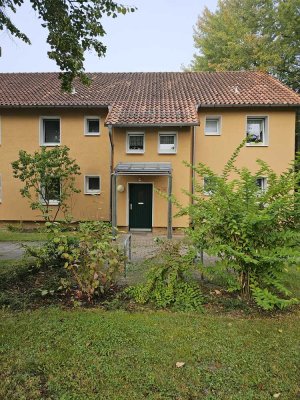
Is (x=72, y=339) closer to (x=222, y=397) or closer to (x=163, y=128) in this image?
(x=222, y=397)

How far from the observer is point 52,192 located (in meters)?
14.4

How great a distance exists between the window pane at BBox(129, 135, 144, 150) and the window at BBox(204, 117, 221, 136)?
11.0 feet

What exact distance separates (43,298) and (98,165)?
35.5ft

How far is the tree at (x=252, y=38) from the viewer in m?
20.8

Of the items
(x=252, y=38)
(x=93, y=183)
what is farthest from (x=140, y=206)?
(x=252, y=38)

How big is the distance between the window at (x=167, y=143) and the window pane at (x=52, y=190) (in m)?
5.21

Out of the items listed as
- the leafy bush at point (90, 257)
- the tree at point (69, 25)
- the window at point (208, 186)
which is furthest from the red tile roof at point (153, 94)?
the leafy bush at point (90, 257)

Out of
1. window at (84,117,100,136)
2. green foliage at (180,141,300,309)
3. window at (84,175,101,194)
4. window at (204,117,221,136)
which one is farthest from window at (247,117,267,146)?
green foliage at (180,141,300,309)

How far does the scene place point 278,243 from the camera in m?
4.55

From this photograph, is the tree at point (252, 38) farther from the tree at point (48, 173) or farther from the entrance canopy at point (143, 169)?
the tree at point (48, 173)

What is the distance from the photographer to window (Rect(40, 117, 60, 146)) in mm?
15648

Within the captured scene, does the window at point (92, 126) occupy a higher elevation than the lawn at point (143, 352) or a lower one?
higher

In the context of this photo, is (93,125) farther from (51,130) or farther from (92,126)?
(51,130)

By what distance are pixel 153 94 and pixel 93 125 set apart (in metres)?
3.73
